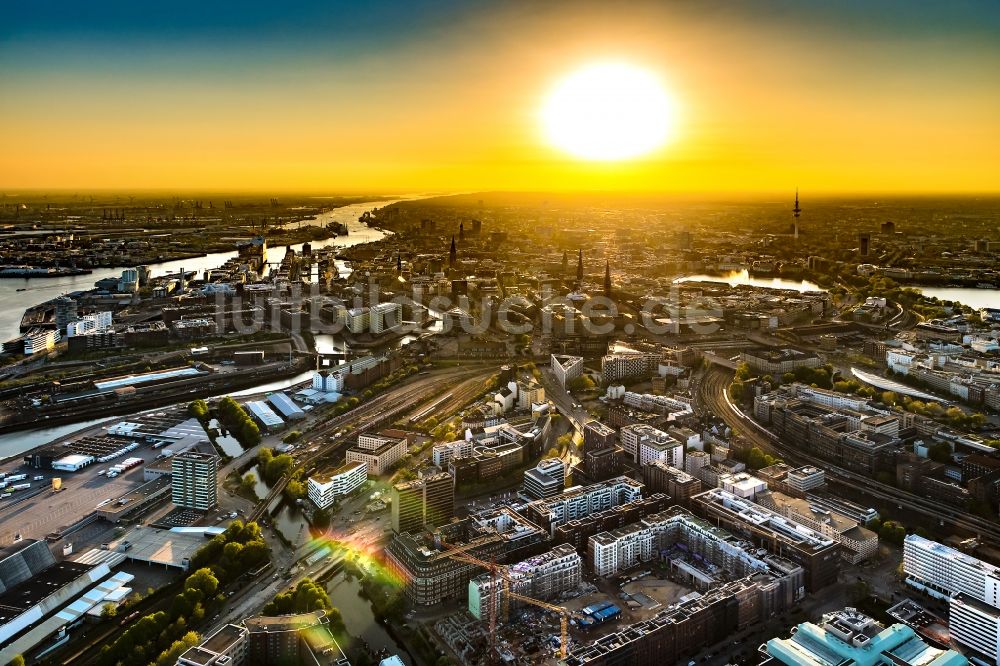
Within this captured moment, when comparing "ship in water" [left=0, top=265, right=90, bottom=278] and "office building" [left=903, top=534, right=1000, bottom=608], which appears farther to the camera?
"ship in water" [left=0, top=265, right=90, bottom=278]

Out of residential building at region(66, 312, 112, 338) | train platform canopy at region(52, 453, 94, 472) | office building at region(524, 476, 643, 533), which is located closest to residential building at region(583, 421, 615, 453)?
office building at region(524, 476, 643, 533)

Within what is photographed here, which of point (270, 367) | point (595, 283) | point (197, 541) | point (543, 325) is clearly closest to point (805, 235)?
point (595, 283)

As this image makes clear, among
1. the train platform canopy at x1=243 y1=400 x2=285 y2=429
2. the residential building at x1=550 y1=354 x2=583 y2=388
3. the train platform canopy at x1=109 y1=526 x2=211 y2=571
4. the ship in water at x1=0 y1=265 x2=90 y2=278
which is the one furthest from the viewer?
the ship in water at x1=0 y1=265 x2=90 y2=278

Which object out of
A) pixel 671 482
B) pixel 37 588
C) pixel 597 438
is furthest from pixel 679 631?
pixel 37 588

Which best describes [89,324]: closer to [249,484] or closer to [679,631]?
[249,484]

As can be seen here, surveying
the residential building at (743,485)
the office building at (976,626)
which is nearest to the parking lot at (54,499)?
the residential building at (743,485)

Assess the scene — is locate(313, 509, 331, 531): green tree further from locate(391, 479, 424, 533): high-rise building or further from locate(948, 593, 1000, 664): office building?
locate(948, 593, 1000, 664): office building

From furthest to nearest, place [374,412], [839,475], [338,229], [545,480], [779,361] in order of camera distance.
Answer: [338,229]
[779,361]
[374,412]
[839,475]
[545,480]
